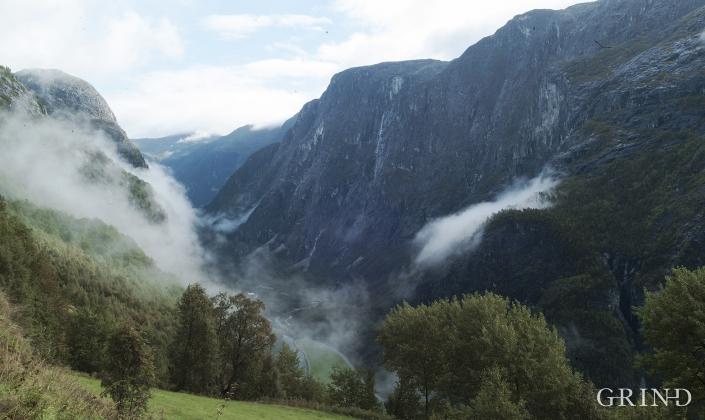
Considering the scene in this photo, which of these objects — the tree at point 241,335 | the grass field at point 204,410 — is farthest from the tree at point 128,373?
the tree at point 241,335

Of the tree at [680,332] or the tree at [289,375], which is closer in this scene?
the tree at [680,332]

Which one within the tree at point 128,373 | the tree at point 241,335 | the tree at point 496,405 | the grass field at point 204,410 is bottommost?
the grass field at point 204,410

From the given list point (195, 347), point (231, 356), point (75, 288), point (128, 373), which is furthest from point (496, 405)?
point (75, 288)

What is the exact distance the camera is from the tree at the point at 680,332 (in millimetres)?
33562

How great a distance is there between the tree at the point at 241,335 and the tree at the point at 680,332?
170 ft

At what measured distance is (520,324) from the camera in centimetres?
5294

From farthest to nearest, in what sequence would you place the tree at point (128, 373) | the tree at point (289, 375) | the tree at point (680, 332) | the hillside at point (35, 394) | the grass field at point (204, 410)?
the tree at point (289, 375) < the tree at point (680, 332) < the grass field at point (204, 410) < the tree at point (128, 373) < the hillside at point (35, 394)

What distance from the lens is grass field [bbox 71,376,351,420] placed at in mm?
31880

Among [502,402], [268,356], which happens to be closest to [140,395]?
[502,402]

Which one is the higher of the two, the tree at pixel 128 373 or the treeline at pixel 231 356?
the treeline at pixel 231 356

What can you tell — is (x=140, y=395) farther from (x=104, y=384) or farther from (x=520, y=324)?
(x=520, y=324)

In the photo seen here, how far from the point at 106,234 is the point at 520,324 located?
190m

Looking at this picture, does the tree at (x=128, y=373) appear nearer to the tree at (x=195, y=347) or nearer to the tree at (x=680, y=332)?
the tree at (x=680, y=332)

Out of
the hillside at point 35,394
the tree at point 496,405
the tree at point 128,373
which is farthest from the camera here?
the tree at point 496,405
